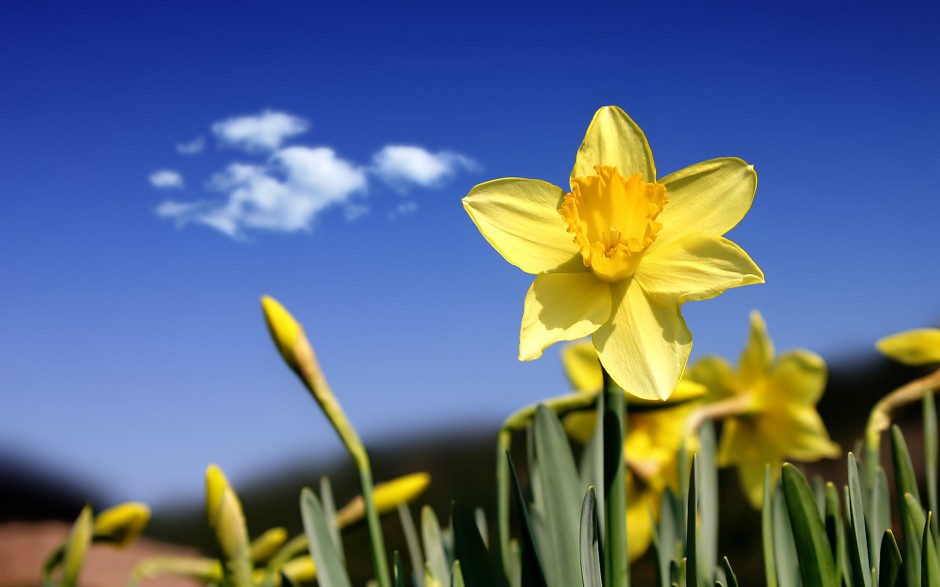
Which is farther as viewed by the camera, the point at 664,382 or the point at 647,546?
the point at 647,546

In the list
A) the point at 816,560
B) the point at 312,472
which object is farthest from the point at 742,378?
the point at 312,472

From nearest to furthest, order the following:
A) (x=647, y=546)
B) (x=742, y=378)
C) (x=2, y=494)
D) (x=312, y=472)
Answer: (x=647, y=546), (x=742, y=378), (x=312, y=472), (x=2, y=494)

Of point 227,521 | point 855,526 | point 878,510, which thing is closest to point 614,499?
point 855,526

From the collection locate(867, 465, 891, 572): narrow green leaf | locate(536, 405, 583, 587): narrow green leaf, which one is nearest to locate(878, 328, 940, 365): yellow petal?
locate(867, 465, 891, 572): narrow green leaf

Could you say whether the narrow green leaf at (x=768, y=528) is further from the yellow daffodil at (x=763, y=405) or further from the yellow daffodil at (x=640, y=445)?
the yellow daffodil at (x=763, y=405)

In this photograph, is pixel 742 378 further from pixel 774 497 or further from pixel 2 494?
pixel 2 494

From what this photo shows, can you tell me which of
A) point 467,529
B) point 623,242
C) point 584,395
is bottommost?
point 467,529

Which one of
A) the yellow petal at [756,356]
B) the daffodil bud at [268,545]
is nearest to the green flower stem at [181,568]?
the daffodil bud at [268,545]
